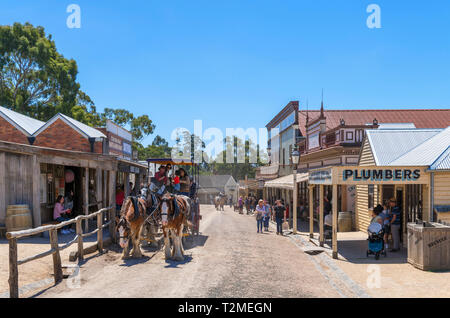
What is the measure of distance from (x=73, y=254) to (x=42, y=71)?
36.1m

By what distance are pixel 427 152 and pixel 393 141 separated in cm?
291

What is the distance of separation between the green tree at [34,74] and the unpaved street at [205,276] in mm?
34452

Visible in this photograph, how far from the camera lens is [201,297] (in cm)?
696

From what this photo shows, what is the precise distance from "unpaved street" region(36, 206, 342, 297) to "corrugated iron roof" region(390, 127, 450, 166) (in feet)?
16.6

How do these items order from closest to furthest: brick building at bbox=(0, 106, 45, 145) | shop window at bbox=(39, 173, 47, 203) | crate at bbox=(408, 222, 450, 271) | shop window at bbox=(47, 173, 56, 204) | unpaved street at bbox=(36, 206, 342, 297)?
unpaved street at bbox=(36, 206, 342, 297)
crate at bbox=(408, 222, 450, 271)
shop window at bbox=(39, 173, 47, 203)
shop window at bbox=(47, 173, 56, 204)
brick building at bbox=(0, 106, 45, 145)

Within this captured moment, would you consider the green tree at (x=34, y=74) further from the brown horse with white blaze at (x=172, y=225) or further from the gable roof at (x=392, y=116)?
the brown horse with white blaze at (x=172, y=225)

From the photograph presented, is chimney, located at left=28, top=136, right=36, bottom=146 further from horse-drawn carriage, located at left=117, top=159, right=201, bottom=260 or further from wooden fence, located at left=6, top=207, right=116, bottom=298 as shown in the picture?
horse-drawn carriage, located at left=117, top=159, right=201, bottom=260

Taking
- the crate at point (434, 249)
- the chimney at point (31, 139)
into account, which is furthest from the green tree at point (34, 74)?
the crate at point (434, 249)

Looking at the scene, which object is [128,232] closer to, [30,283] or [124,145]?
[30,283]

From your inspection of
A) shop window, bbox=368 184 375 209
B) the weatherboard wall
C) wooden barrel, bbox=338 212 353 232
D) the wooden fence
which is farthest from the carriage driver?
wooden barrel, bbox=338 212 353 232

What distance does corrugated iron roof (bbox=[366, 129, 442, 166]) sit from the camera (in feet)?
52.2

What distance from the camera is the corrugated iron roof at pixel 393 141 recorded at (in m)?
15.9

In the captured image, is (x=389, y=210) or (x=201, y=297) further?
(x=389, y=210)
